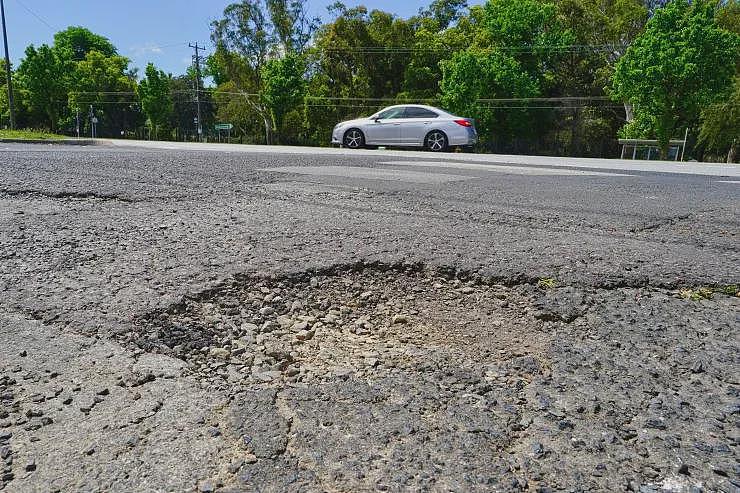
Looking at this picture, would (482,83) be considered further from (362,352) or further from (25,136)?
(362,352)

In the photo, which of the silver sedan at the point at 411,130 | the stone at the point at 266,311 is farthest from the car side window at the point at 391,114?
the stone at the point at 266,311

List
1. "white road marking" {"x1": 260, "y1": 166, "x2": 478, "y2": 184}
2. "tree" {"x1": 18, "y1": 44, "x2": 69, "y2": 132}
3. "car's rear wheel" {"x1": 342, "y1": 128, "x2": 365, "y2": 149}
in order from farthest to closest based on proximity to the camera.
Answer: "tree" {"x1": 18, "y1": 44, "x2": 69, "y2": 132}, "car's rear wheel" {"x1": 342, "y1": 128, "x2": 365, "y2": 149}, "white road marking" {"x1": 260, "y1": 166, "x2": 478, "y2": 184}

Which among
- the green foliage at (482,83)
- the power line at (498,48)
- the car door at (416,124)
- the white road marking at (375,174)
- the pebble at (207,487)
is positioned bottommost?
the pebble at (207,487)

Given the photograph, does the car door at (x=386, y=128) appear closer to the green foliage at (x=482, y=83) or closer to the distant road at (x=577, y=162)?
the distant road at (x=577, y=162)

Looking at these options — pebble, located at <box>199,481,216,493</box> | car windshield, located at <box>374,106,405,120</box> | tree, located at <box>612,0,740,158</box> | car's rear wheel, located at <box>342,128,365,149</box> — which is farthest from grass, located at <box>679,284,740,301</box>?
tree, located at <box>612,0,740,158</box>

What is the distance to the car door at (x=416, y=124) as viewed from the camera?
1471 centimetres

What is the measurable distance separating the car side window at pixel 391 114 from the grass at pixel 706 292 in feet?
43.0

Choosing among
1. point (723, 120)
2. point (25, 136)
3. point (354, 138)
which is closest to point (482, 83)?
point (723, 120)

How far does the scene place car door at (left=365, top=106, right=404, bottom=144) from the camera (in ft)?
49.4

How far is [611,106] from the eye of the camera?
3912cm

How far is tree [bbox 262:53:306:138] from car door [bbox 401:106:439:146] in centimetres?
2768

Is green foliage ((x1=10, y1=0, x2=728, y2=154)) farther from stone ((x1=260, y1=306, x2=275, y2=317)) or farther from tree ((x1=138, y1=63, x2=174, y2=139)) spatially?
stone ((x1=260, y1=306, x2=275, y2=317))

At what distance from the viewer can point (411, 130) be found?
48.8 feet

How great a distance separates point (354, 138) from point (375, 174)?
904 cm
